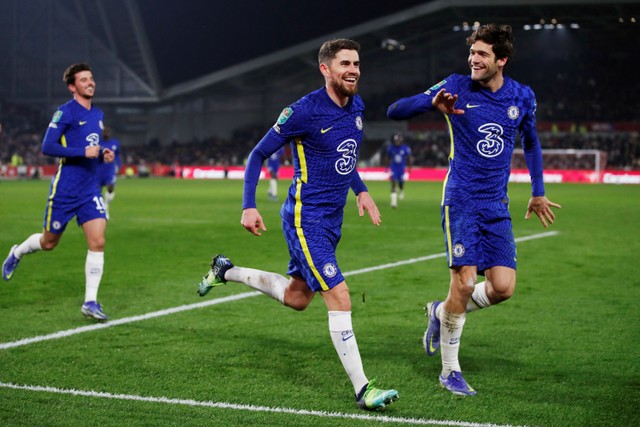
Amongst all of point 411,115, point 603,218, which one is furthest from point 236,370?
point 603,218

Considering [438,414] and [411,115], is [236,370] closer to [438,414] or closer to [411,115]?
[438,414]

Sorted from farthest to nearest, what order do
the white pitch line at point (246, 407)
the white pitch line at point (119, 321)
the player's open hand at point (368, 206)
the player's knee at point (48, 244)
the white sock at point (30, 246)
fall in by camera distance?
the white sock at point (30, 246), the player's knee at point (48, 244), the white pitch line at point (119, 321), the player's open hand at point (368, 206), the white pitch line at point (246, 407)

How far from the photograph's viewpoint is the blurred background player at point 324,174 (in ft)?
18.1

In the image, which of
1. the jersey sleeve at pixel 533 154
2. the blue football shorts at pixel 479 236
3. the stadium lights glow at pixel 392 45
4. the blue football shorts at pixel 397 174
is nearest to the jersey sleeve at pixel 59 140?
the blue football shorts at pixel 479 236

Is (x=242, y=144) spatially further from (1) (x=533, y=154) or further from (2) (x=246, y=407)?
(2) (x=246, y=407)

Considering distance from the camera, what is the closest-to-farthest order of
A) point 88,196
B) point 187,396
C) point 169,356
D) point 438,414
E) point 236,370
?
point 438,414 → point 187,396 → point 236,370 → point 169,356 → point 88,196

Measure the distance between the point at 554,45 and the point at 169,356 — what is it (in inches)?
2293

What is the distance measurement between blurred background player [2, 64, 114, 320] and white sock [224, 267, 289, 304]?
207 cm

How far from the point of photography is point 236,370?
6277 millimetres

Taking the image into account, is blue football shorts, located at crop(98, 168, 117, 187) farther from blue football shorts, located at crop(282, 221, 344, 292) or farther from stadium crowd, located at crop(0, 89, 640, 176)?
stadium crowd, located at crop(0, 89, 640, 176)

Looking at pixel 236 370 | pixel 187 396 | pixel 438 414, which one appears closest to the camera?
pixel 438 414

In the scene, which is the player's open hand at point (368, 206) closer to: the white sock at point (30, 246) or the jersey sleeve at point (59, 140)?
the jersey sleeve at point (59, 140)

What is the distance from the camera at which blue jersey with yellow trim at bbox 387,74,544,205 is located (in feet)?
19.1

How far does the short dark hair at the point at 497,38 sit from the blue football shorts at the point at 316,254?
5.02 ft
